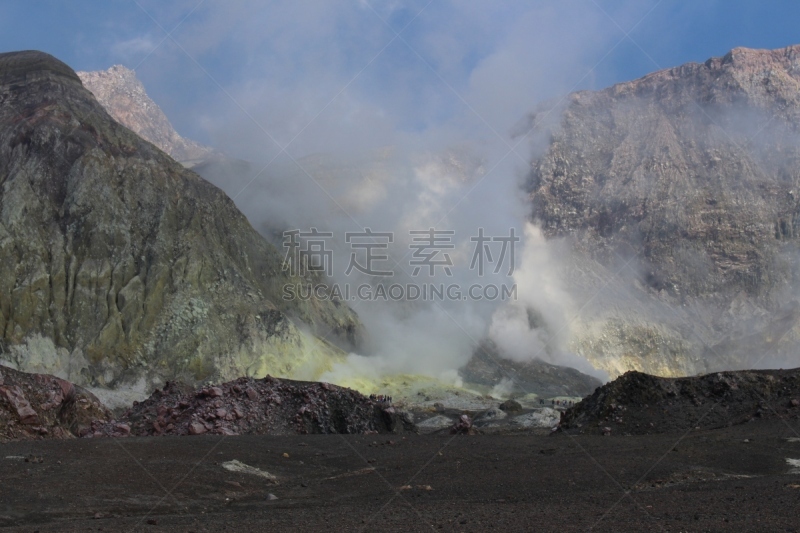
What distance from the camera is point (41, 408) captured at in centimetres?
2612

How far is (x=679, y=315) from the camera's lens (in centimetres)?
14188

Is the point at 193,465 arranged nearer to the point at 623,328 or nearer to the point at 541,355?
the point at 541,355

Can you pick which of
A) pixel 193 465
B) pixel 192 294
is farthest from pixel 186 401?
pixel 192 294

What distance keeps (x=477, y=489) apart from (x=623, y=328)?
4951 inches

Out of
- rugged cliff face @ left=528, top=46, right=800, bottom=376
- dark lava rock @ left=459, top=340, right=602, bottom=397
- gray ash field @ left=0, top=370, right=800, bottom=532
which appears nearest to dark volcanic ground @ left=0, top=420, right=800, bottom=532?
gray ash field @ left=0, top=370, right=800, bottom=532

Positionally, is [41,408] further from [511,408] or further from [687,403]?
[511,408]

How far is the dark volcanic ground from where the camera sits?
1165cm

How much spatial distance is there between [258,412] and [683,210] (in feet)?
444

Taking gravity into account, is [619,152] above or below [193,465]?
above

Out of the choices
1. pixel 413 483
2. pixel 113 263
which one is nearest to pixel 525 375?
pixel 113 263

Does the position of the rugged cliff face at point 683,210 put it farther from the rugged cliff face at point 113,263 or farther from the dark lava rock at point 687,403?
the dark lava rock at point 687,403

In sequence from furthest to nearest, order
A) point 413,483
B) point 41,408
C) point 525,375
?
point 525,375 < point 41,408 < point 413,483

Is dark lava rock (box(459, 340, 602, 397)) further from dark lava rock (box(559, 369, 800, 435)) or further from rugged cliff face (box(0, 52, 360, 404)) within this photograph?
dark lava rock (box(559, 369, 800, 435))

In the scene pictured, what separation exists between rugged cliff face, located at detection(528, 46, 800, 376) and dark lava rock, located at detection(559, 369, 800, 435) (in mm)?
106825
